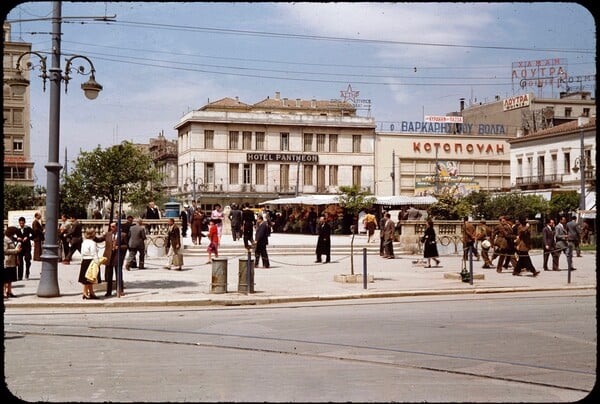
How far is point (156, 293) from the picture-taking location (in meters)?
17.2

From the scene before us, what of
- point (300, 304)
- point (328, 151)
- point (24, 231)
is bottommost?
point (300, 304)

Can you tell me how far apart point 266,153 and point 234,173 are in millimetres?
4176

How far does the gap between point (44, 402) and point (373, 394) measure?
9.60ft

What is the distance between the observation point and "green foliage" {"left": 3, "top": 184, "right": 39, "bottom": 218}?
60.5 metres

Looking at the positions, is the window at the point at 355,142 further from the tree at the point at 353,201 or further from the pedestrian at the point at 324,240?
the pedestrian at the point at 324,240

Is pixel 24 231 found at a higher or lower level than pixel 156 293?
higher

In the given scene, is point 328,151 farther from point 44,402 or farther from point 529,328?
point 44,402

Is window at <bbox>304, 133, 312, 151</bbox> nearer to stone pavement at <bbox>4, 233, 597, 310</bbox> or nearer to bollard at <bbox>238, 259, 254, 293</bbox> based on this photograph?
stone pavement at <bbox>4, 233, 597, 310</bbox>

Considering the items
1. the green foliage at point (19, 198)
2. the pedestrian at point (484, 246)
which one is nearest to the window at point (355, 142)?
the green foliage at point (19, 198)

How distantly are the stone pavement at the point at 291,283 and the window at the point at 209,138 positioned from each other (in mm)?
54591

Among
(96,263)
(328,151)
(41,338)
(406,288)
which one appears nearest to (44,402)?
(41,338)

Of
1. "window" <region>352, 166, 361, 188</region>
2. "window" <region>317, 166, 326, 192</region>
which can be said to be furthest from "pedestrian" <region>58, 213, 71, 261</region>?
"window" <region>352, 166, 361, 188</region>

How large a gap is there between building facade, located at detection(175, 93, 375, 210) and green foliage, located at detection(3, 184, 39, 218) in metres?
18.2

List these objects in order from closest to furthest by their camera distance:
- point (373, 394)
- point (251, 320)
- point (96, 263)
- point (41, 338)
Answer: point (373, 394)
point (41, 338)
point (251, 320)
point (96, 263)
